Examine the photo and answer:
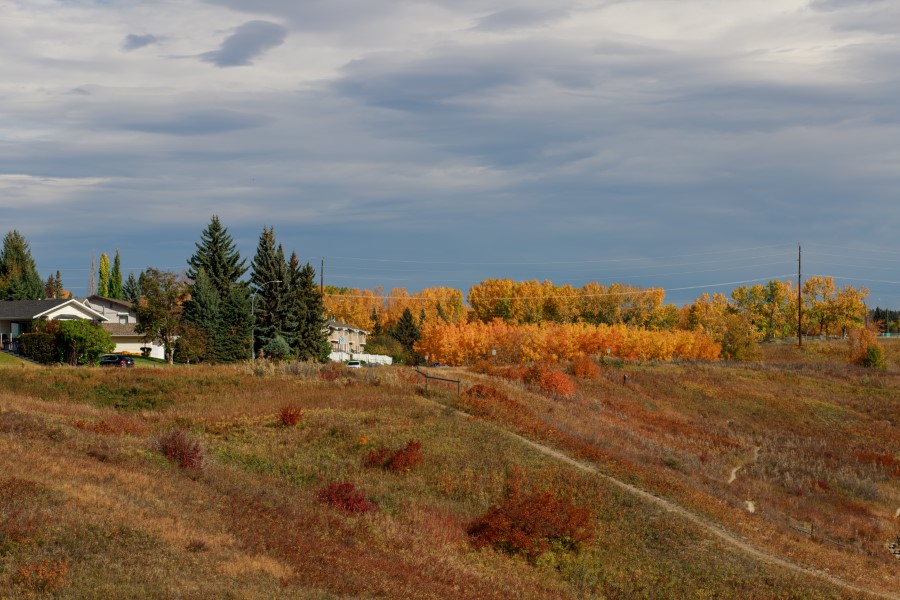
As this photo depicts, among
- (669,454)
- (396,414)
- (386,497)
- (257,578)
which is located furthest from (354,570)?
(669,454)

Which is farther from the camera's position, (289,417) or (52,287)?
(52,287)

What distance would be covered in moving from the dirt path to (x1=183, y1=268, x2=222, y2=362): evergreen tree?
1960 inches

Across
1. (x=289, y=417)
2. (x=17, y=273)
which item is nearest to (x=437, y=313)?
(x=17, y=273)

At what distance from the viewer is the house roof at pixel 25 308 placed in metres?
79.4

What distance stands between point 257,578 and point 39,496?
209 inches

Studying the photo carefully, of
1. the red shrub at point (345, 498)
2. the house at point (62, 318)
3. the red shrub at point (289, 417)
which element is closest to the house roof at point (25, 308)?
the house at point (62, 318)

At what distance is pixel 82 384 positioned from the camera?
1690 inches

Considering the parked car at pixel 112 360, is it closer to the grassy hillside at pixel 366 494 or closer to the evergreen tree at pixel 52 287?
the grassy hillside at pixel 366 494

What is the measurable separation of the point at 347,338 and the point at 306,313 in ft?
197

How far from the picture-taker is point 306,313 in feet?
287

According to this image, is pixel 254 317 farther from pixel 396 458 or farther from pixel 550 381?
pixel 396 458

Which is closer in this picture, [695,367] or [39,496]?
[39,496]

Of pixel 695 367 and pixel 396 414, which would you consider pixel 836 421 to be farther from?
pixel 396 414

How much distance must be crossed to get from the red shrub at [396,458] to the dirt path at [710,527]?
621 centimetres
